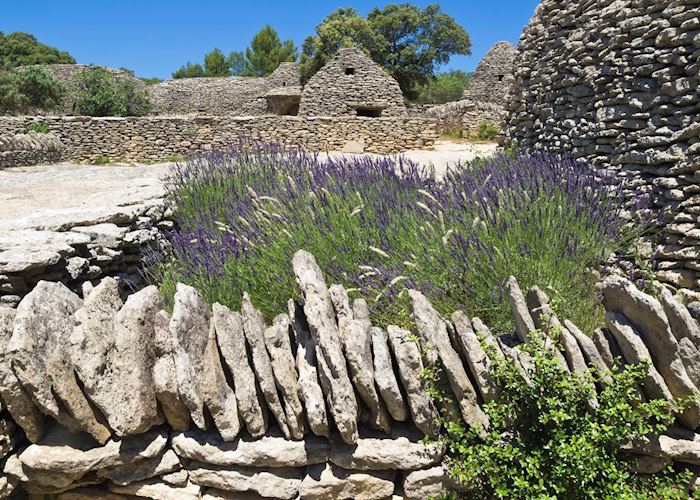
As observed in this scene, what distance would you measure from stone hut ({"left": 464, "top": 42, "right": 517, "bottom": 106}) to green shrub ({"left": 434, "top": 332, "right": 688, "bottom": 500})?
2388 centimetres

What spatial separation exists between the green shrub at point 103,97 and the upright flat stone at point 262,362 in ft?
73.4

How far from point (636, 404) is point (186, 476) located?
80.3 inches


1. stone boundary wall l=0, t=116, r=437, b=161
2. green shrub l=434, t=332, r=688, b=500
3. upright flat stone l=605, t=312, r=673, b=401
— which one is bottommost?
green shrub l=434, t=332, r=688, b=500

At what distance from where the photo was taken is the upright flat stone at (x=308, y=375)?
2.28 metres

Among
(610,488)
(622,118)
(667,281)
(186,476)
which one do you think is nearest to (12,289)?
(186,476)

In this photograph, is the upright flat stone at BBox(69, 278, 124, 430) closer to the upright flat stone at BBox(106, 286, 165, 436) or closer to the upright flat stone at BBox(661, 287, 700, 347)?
the upright flat stone at BBox(106, 286, 165, 436)

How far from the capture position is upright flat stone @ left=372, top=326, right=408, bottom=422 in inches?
90.7

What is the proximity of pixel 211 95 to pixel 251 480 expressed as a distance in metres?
29.7

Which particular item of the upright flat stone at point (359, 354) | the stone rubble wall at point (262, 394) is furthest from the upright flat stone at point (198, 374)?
the upright flat stone at point (359, 354)

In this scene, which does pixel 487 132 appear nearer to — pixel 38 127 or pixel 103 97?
pixel 38 127

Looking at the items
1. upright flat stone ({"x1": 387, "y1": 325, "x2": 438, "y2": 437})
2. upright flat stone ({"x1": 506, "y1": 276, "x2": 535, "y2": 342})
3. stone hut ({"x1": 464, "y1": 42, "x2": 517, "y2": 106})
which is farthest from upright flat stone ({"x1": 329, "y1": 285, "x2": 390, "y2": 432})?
stone hut ({"x1": 464, "y1": 42, "x2": 517, "y2": 106})

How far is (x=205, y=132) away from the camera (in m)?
16.5

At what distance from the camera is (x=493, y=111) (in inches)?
723

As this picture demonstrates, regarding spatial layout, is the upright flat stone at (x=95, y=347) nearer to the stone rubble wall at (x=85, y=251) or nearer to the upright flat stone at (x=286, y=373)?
the stone rubble wall at (x=85, y=251)
